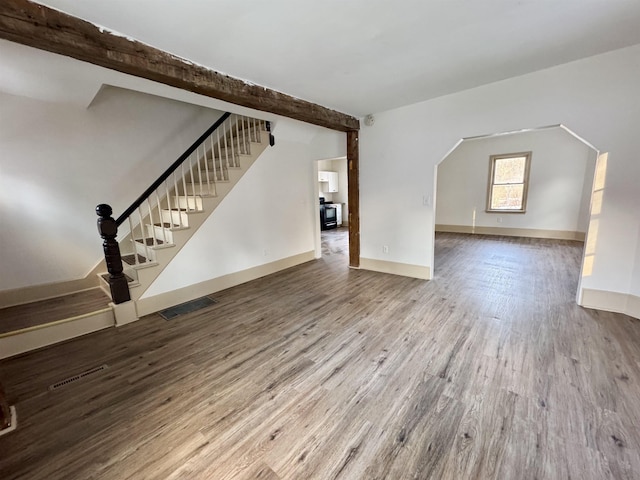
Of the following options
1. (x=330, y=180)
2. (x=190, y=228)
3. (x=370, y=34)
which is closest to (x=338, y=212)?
(x=330, y=180)

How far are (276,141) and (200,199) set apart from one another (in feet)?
5.70

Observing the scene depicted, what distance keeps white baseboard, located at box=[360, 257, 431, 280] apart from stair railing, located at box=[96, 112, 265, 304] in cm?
279

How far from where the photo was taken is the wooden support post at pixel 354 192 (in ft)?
15.1

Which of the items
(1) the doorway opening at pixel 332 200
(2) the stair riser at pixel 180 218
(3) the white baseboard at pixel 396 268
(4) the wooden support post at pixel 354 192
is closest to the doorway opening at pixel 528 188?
(3) the white baseboard at pixel 396 268

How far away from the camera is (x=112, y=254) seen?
2.93 m

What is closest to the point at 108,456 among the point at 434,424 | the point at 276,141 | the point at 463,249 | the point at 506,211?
the point at 434,424

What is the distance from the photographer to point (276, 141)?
470cm

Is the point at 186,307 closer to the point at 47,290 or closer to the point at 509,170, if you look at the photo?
the point at 47,290

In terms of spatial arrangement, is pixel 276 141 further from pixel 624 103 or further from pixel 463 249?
pixel 463 249

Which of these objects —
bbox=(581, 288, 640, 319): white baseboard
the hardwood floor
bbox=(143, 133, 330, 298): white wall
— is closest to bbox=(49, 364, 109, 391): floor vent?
the hardwood floor

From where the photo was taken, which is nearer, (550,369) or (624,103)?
(550,369)

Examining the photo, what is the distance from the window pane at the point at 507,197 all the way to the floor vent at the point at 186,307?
7.84 m

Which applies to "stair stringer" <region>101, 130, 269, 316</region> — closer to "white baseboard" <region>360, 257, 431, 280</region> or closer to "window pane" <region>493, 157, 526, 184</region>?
"white baseboard" <region>360, 257, 431, 280</region>

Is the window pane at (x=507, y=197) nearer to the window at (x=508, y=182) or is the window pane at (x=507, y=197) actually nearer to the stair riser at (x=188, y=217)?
the window at (x=508, y=182)
